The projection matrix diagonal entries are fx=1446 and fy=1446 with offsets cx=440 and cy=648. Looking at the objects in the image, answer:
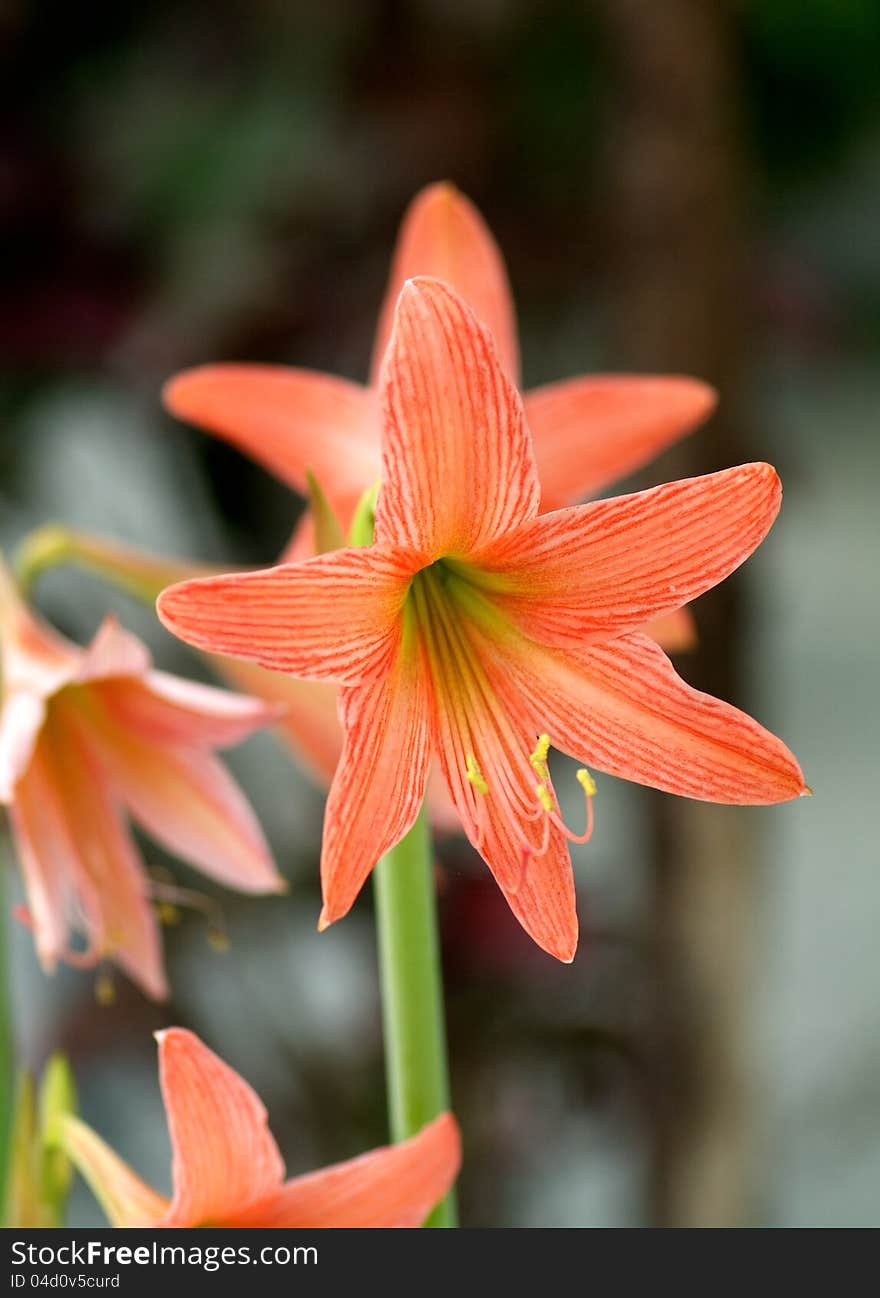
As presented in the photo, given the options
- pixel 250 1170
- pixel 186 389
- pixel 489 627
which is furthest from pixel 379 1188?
pixel 186 389

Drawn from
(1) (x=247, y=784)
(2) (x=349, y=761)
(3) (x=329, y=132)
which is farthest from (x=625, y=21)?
(2) (x=349, y=761)

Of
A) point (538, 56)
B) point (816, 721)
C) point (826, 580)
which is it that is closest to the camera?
point (538, 56)

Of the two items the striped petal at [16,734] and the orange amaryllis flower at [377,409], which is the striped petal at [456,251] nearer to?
the orange amaryllis flower at [377,409]

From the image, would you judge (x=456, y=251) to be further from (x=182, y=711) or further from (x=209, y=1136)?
(x=209, y=1136)

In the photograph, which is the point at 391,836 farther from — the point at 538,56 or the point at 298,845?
the point at 538,56

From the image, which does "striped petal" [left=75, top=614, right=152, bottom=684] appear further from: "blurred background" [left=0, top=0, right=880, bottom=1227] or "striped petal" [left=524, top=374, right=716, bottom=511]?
"blurred background" [left=0, top=0, right=880, bottom=1227]

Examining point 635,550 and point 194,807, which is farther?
point 194,807
